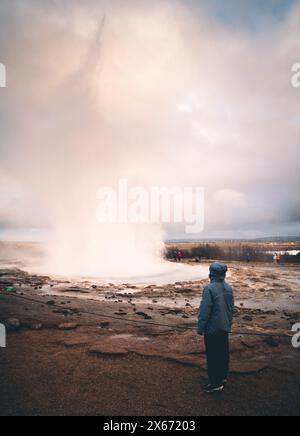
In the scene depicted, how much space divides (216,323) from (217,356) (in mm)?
569

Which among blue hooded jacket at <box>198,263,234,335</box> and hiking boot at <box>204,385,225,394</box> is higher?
blue hooded jacket at <box>198,263,234,335</box>

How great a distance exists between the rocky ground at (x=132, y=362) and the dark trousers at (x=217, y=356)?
235 millimetres

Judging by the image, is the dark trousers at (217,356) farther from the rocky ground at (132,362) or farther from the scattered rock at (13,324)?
the scattered rock at (13,324)

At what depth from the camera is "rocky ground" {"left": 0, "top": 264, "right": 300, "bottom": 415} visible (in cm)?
383

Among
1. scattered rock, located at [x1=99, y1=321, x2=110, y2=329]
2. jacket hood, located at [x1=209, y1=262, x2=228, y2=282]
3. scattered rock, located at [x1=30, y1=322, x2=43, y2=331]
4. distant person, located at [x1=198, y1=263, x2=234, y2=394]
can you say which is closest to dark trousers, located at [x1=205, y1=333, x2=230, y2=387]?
distant person, located at [x1=198, y1=263, x2=234, y2=394]

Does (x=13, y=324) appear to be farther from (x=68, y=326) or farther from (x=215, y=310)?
(x=215, y=310)

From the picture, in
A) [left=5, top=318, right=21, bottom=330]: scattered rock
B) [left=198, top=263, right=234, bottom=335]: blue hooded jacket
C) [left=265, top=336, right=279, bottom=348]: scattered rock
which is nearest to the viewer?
[left=198, top=263, right=234, bottom=335]: blue hooded jacket

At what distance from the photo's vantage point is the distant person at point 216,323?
4.12 metres

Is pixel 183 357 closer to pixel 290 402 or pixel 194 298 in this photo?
pixel 290 402

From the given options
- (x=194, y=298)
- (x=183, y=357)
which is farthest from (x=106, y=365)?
(x=194, y=298)

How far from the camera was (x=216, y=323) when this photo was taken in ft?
13.5

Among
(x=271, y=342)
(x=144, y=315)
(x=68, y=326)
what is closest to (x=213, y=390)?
(x=271, y=342)

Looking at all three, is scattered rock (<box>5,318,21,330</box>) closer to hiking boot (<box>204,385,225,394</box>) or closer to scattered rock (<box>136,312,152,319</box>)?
scattered rock (<box>136,312,152,319</box>)

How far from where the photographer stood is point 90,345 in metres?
5.96
